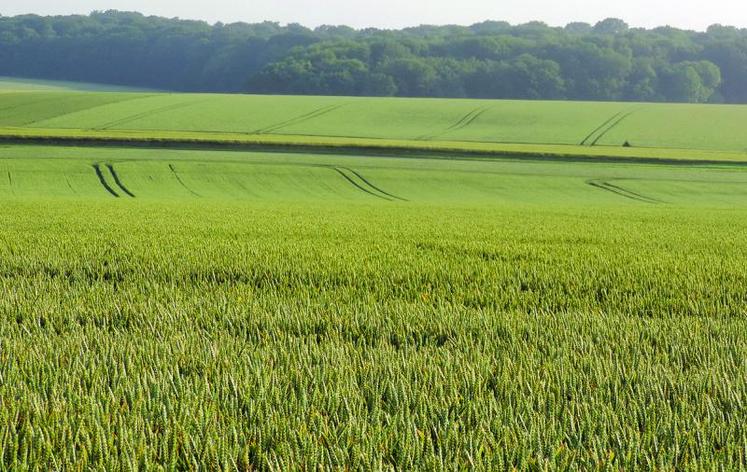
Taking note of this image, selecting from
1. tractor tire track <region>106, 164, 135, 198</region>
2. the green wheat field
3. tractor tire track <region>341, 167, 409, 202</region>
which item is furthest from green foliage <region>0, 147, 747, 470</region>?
tractor tire track <region>341, 167, 409, 202</region>

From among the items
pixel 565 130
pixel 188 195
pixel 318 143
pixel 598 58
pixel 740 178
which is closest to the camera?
pixel 188 195

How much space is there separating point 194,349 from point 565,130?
214ft

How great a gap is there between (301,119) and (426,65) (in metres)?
71.3

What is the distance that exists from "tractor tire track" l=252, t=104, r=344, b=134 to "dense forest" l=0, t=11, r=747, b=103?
55.9 metres

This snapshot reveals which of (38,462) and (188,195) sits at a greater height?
(38,462)

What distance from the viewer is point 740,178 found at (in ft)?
151

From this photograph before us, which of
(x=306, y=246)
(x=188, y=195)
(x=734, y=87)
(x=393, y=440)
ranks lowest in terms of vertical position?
(x=188, y=195)

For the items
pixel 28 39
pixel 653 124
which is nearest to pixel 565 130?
pixel 653 124

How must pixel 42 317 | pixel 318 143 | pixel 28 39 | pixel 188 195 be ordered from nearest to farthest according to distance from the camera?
1. pixel 42 317
2. pixel 188 195
3. pixel 318 143
4. pixel 28 39

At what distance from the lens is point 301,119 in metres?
70.4

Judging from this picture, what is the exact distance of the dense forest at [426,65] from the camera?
134625 mm

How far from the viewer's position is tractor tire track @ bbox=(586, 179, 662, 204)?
39.8 m

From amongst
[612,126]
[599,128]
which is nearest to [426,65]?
[612,126]

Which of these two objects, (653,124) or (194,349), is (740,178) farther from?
(194,349)
